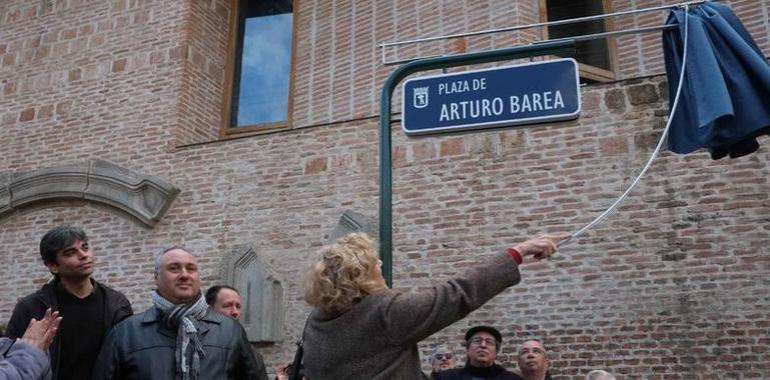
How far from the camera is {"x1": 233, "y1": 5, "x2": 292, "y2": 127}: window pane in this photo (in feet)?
32.4

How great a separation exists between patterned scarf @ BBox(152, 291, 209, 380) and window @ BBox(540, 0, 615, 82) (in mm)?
6124

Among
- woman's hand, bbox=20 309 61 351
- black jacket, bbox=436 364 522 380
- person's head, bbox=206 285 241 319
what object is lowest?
black jacket, bbox=436 364 522 380

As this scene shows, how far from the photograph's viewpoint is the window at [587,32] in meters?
8.55

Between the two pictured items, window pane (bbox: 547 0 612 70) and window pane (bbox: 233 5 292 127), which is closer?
window pane (bbox: 547 0 612 70)

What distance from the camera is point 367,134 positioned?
8.17 m

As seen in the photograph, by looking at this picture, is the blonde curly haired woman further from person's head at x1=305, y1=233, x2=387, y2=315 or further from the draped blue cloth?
the draped blue cloth

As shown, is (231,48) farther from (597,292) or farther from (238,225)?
(597,292)

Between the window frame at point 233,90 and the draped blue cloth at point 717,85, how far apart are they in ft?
18.1

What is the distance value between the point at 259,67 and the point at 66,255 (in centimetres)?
663

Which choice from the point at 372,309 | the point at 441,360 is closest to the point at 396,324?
the point at 372,309

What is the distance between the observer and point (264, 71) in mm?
10180

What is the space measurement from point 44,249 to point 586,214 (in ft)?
16.1

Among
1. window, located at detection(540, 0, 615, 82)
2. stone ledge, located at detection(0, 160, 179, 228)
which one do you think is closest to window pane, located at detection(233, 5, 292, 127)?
stone ledge, located at detection(0, 160, 179, 228)

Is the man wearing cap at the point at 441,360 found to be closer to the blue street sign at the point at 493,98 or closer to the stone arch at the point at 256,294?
the stone arch at the point at 256,294
